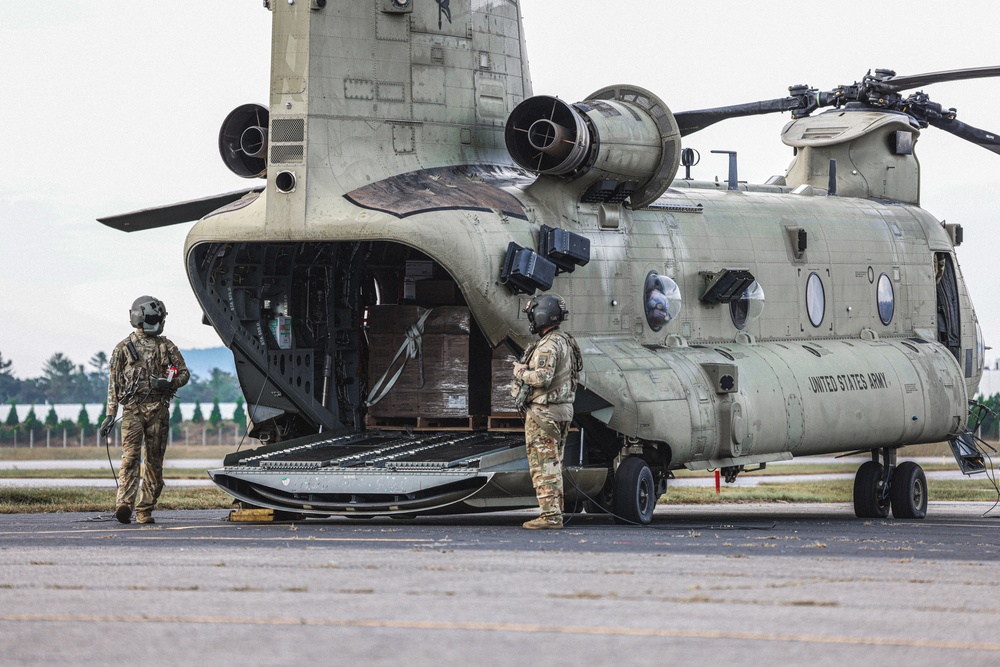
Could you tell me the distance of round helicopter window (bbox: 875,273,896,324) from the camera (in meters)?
21.7

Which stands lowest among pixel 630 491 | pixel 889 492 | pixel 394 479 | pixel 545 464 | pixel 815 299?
pixel 889 492

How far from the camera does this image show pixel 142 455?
16219mm

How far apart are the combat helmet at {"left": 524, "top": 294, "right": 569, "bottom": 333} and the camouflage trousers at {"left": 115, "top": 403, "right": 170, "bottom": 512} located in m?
4.23

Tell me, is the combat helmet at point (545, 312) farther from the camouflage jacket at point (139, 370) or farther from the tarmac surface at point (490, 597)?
the camouflage jacket at point (139, 370)

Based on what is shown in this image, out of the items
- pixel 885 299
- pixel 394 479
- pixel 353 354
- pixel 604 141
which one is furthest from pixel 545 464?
pixel 885 299

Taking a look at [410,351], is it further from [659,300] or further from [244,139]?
[244,139]

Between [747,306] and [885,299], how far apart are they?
11.7 ft

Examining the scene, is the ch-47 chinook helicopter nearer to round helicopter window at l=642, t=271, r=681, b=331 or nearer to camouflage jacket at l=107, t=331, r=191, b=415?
round helicopter window at l=642, t=271, r=681, b=331

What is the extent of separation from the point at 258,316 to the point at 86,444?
48940 mm

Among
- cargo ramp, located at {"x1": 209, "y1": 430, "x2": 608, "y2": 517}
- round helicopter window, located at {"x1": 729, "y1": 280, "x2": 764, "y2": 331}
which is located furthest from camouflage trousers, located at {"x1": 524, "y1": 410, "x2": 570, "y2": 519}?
round helicopter window, located at {"x1": 729, "y1": 280, "x2": 764, "y2": 331}

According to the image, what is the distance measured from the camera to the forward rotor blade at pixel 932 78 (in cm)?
2119

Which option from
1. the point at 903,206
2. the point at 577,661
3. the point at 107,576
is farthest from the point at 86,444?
the point at 577,661

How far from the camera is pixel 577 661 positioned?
22.2 ft

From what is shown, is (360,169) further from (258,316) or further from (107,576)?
(107,576)
